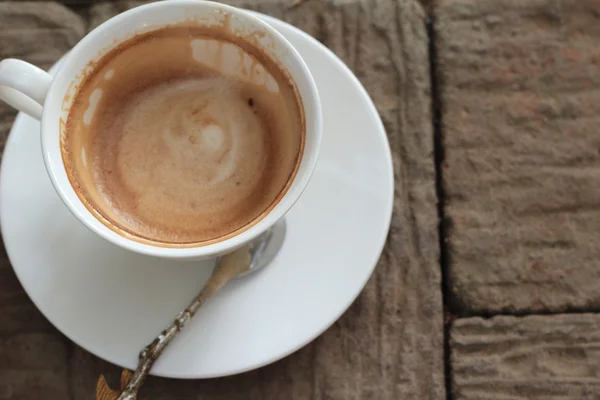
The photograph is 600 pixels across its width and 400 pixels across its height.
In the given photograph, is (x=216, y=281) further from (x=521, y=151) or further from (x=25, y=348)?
(x=521, y=151)

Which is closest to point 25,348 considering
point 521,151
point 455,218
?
point 455,218

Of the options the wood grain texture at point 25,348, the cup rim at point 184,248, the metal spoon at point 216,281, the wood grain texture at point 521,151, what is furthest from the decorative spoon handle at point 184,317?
the wood grain texture at point 521,151

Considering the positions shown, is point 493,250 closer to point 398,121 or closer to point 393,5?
point 398,121

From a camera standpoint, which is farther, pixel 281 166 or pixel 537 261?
pixel 537 261

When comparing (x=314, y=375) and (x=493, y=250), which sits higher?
(x=493, y=250)

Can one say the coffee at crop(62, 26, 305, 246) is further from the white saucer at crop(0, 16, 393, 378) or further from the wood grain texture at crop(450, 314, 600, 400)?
the wood grain texture at crop(450, 314, 600, 400)

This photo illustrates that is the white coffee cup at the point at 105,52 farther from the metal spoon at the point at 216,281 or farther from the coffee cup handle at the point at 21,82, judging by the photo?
the metal spoon at the point at 216,281

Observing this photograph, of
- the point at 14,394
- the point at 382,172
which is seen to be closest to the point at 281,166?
the point at 382,172
